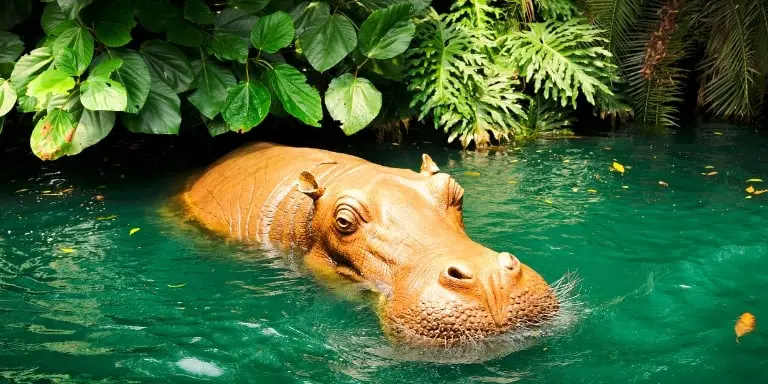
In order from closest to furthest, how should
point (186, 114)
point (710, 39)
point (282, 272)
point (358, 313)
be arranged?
point (358, 313) → point (282, 272) → point (186, 114) → point (710, 39)

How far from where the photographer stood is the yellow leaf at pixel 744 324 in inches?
198

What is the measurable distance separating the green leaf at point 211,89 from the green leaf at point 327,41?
88cm

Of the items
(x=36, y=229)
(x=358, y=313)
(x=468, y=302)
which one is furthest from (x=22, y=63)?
(x=468, y=302)

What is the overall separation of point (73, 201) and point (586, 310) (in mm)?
5370

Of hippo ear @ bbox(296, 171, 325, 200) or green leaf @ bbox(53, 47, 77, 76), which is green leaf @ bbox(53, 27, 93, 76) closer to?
green leaf @ bbox(53, 47, 77, 76)

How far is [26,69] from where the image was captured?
26.6 feet

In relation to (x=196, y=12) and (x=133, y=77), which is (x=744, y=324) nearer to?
(x=133, y=77)

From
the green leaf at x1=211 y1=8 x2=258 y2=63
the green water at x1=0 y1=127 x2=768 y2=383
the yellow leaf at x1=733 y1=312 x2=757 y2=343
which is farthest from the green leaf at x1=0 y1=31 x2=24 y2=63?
the yellow leaf at x1=733 y1=312 x2=757 y2=343

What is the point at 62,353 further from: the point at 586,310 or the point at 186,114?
the point at 186,114

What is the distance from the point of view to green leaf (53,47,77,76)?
25.4ft

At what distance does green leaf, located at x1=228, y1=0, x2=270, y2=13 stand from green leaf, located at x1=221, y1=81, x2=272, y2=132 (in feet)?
3.17

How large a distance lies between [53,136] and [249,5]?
2488 mm

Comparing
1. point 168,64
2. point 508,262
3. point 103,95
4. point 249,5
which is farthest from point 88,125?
point 508,262

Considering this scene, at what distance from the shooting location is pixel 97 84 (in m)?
7.64
